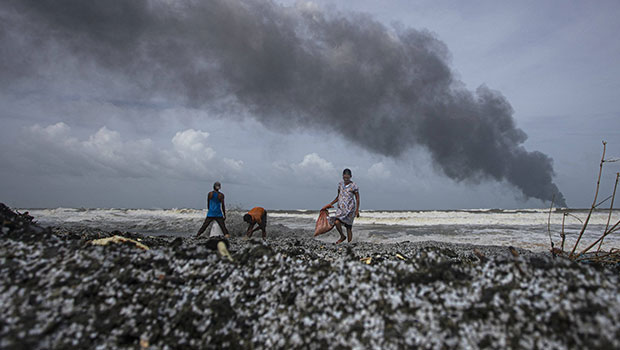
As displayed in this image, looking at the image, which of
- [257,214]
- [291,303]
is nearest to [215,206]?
[257,214]

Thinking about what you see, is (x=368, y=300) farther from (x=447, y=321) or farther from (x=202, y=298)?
(x=202, y=298)

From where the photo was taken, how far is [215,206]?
31.1 feet

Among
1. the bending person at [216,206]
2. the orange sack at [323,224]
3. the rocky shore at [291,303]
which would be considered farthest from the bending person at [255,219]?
the rocky shore at [291,303]

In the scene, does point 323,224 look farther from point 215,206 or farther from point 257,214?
point 215,206

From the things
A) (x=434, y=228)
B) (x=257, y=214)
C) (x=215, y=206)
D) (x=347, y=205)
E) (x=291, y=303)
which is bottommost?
(x=434, y=228)

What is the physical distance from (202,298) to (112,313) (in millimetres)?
543

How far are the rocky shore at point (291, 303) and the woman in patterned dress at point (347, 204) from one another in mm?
6193

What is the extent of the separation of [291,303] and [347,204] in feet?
21.4

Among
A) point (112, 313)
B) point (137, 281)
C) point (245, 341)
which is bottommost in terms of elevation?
point (245, 341)

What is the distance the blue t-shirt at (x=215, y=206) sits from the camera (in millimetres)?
9375

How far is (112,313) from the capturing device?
6.83 ft

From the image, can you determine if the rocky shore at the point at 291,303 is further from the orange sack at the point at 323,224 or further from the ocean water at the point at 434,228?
the orange sack at the point at 323,224

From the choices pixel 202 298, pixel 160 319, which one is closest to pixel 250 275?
pixel 202 298

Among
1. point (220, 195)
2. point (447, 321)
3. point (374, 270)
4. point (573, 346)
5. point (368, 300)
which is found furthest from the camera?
point (220, 195)
